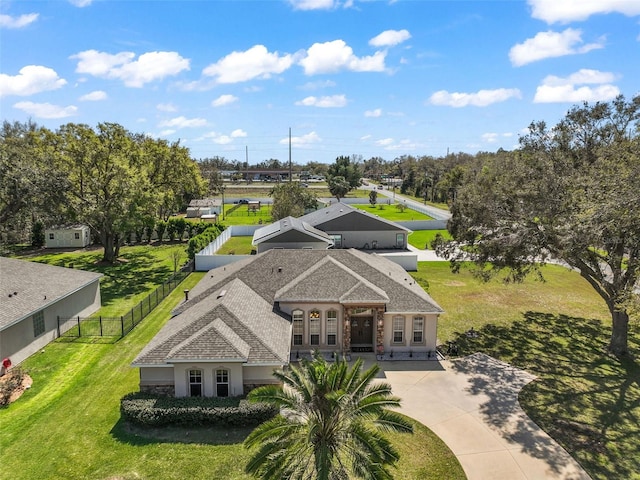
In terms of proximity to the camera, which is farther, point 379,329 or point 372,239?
point 372,239

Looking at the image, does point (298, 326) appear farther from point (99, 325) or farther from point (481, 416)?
point (99, 325)

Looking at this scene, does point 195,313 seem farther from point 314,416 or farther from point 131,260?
point 131,260

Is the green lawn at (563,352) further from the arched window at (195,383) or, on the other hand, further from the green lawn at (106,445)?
the arched window at (195,383)

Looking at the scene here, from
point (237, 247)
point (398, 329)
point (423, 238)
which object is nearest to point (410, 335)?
point (398, 329)

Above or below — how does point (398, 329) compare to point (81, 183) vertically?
below

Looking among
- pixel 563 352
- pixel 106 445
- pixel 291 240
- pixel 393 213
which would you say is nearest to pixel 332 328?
pixel 106 445

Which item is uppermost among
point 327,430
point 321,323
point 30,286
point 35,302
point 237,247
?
point 30,286

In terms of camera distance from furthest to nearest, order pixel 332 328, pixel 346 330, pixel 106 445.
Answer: pixel 332 328
pixel 346 330
pixel 106 445

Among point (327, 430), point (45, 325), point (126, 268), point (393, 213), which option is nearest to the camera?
point (327, 430)
